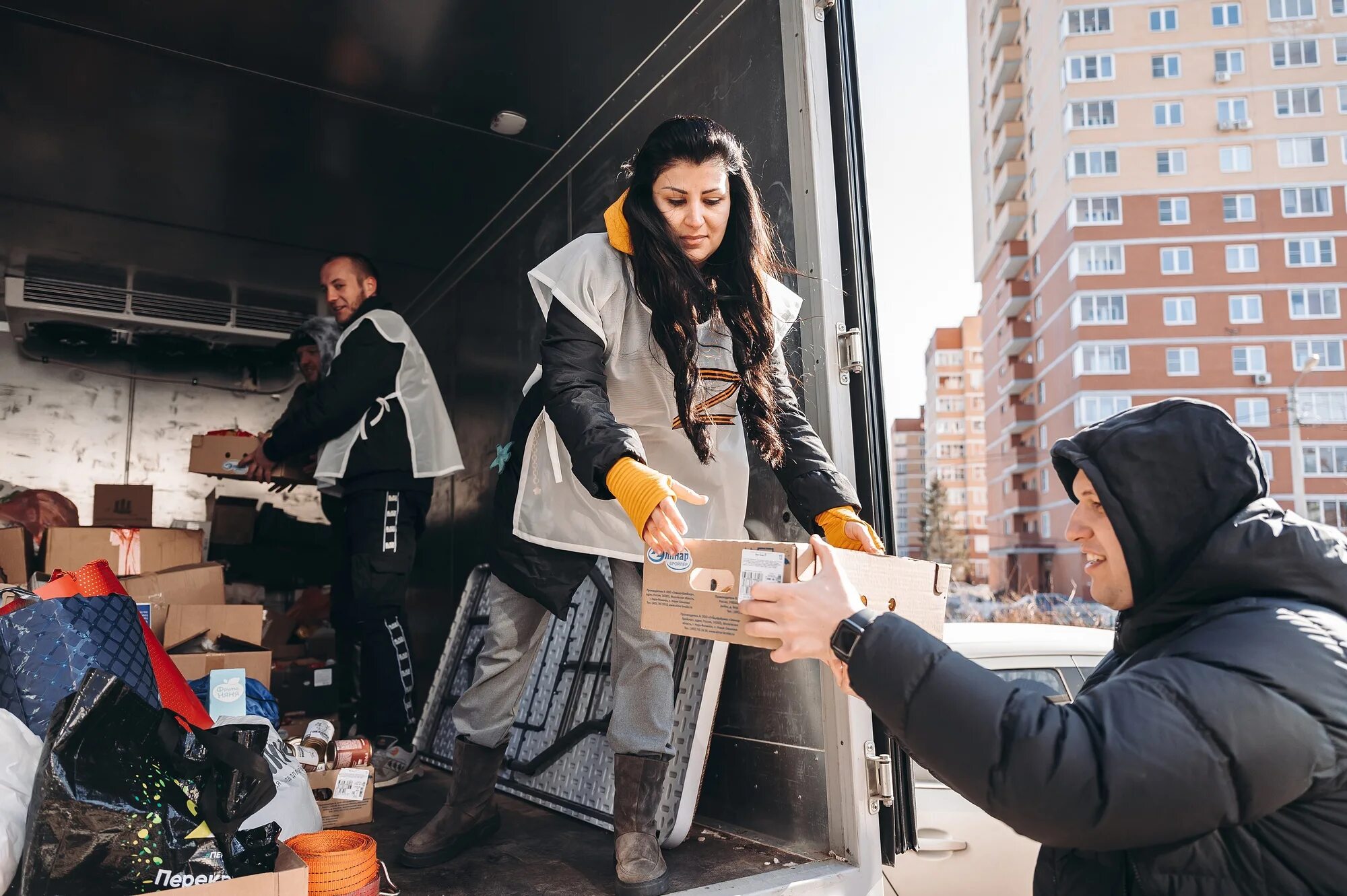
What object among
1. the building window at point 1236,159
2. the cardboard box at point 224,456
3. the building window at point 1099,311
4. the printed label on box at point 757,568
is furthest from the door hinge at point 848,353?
the building window at point 1236,159

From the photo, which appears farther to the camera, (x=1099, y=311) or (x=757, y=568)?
(x=1099, y=311)

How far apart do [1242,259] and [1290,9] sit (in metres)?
15.0

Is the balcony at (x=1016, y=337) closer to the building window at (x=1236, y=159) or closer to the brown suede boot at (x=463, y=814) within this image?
the building window at (x=1236, y=159)

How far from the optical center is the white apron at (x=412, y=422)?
3445 mm

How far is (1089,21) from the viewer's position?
170 ft

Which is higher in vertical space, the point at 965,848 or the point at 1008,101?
the point at 1008,101

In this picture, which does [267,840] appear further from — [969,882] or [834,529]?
[969,882]

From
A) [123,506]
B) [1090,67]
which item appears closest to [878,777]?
[123,506]

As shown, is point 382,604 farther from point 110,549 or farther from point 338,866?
point 338,866

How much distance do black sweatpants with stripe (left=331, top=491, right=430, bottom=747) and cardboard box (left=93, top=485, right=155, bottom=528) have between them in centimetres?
132

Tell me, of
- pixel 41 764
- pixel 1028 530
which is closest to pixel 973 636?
pixel 41 764

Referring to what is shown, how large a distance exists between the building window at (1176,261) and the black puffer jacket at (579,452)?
5566 cm

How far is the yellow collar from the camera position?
209cm

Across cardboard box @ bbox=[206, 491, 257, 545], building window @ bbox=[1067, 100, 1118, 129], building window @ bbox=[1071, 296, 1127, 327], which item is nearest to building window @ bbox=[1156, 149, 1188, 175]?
building window @ bbox=[1067, 100, 1118, 129]
